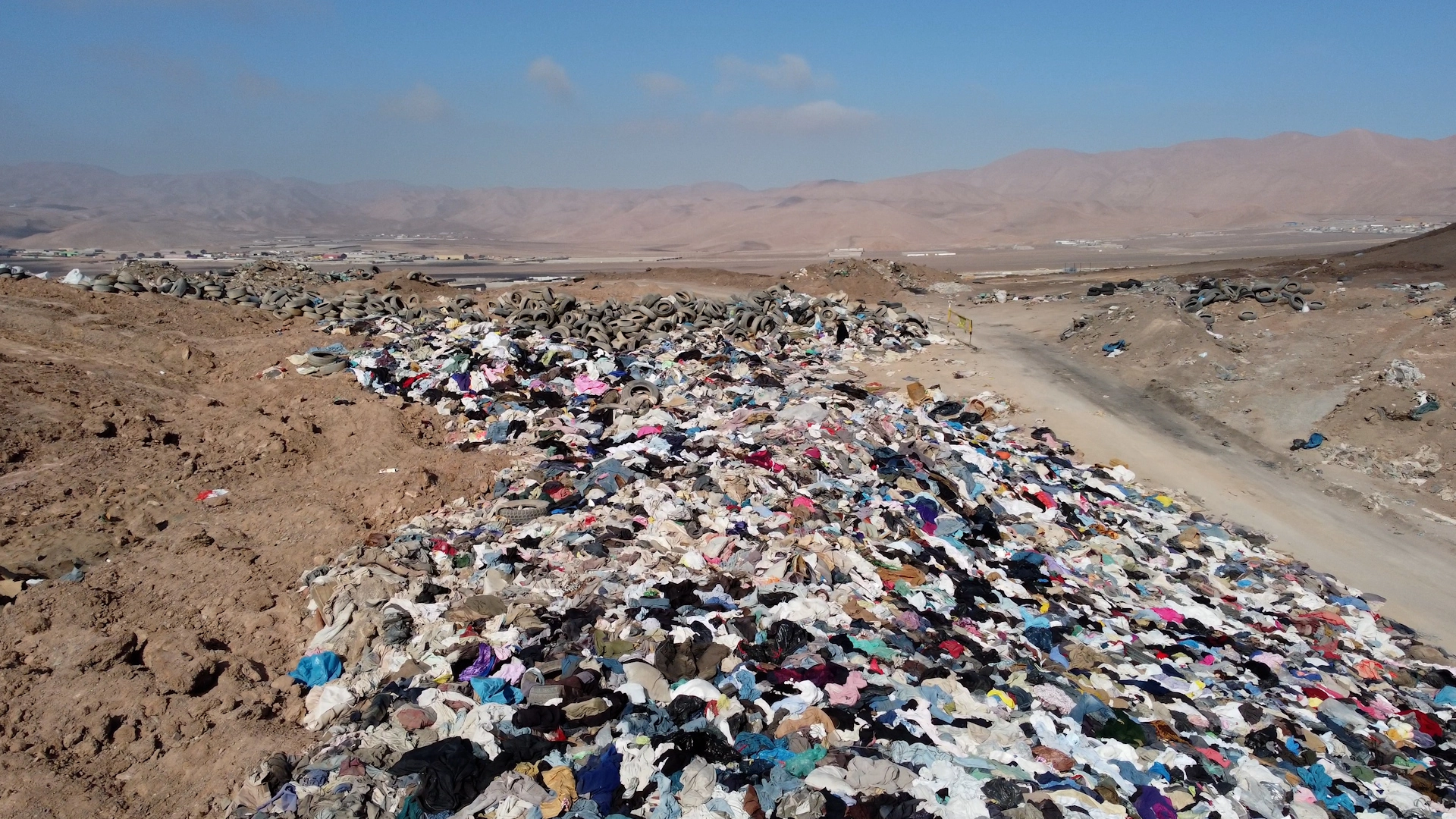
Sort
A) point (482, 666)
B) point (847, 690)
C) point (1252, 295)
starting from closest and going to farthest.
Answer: point (847, 690) → point (482, 666) → point (1252, 295)

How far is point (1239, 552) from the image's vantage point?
29.7 feet

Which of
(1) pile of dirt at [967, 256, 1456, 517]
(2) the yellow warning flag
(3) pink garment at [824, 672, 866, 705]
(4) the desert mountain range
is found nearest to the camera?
(3) pink garment at [824, 672, 866, 705]

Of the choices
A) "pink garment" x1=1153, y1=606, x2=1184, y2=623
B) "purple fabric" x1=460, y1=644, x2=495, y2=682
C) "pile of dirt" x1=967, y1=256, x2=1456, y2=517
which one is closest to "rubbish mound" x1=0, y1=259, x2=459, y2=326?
"purple fabric" x1=460, y1=644, x2=495, y2=682

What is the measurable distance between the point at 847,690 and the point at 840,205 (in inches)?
3817

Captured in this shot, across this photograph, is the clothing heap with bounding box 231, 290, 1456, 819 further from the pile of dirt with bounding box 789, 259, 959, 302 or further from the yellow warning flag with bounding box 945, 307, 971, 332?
the pile of dirt with bounding box 789, 259, 959, 302

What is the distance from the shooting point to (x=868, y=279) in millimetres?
27172

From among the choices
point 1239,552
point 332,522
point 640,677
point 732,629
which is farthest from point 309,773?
point 1239,552

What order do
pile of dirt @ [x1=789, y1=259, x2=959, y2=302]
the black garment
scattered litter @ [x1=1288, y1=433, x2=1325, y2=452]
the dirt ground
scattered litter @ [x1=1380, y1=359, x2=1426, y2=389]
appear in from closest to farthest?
the black garment, the dirt ground, scattered litter @ [x1=1288, y1=433, x2=1325, y2=452], scattered litter @ [x1=1380, y1=359, x2=1426, y2=389], pile of dirt @ [x1=789, y1=259, x2=959, y2=302]

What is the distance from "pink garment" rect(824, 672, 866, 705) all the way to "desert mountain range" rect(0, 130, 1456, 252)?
70.3m

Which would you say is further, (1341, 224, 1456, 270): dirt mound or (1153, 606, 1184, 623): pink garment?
(1341, 224, 1456, 270): dirt mound

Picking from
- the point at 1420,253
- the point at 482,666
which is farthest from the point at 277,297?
the point at 1420,253

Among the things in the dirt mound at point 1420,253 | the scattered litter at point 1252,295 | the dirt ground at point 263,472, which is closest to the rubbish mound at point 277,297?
the dirt ground at point 263,472

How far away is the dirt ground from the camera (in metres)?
5.04

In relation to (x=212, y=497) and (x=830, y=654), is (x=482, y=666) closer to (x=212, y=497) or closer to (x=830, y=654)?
(x=830, y=654)
